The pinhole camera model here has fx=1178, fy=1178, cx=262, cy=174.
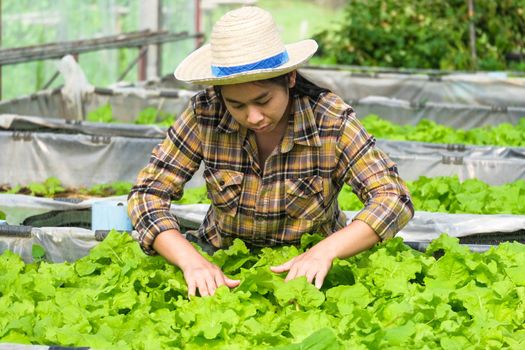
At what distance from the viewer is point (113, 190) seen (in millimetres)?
7352

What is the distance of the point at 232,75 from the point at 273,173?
1.84ft

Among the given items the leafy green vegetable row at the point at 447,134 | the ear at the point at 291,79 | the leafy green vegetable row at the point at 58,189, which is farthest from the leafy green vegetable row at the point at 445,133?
the ear at the point at 291,79

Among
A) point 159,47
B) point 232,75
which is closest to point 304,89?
point 232,75

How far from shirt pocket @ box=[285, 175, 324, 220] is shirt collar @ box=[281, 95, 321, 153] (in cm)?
14

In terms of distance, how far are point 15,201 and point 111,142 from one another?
185 cm

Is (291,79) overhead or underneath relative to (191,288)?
overhead

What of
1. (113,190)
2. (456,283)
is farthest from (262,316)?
(113,190)

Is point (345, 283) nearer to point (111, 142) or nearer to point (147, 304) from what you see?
point (147, 304)

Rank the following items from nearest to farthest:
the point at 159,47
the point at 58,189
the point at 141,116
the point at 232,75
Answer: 1. the point at 232,75
2. the point at 58,189
3. the point at 141,116
4. the point at 159,47

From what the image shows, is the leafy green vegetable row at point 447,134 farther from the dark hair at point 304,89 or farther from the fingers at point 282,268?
the fingers at point 282,268

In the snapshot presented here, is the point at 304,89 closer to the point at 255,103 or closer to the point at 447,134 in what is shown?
the point at 255,103

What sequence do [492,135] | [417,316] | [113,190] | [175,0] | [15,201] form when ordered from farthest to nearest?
[175,0], [492,135], [113,190], [15,201], [417,316]

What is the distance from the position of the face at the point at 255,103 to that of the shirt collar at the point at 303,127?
263mm

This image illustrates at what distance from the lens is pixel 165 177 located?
3.93 m
